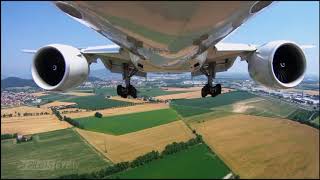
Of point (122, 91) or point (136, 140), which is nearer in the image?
point (122, 91)

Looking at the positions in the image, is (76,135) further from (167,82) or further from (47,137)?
(167,82)

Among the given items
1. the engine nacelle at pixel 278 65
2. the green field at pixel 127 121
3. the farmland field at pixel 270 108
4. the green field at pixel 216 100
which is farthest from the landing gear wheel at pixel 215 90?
the farmland field at pixel 270 108

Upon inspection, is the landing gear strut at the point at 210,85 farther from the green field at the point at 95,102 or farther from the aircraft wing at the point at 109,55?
the green field at the point at 95,102

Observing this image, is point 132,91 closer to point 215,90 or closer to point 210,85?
point 210,85

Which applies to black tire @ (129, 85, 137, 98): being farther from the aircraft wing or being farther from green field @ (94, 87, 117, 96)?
green field @ (94, 87, 117, 96)

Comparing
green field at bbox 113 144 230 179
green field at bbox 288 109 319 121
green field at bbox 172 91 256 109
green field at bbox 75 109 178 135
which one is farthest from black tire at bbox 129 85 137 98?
green field at bbox 172 91 256 109

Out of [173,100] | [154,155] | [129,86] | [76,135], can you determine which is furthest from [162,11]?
[173,100]

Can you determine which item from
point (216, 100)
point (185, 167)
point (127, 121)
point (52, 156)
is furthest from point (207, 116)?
point (185, 167)
